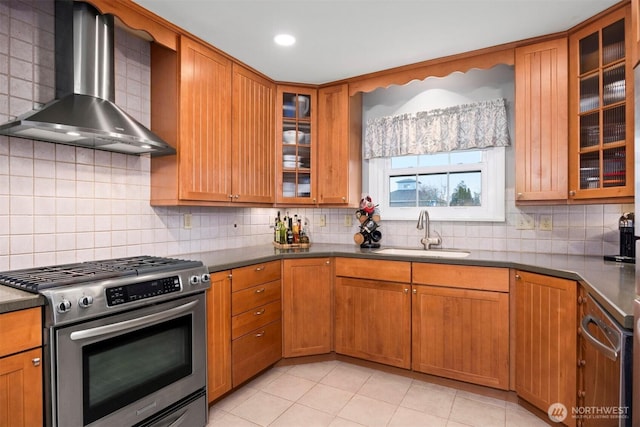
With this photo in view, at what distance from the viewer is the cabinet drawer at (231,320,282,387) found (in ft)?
7.73

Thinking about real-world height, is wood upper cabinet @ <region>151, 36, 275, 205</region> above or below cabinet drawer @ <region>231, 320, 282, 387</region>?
above

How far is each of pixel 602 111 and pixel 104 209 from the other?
306 centimetres

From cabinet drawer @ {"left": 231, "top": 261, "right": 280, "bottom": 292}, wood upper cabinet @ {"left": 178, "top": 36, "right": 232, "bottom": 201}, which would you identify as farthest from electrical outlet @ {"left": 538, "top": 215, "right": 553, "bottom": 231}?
wood upper cabinet @ {"left": 178, "top": 36, "right": 232, "bottom": 201}

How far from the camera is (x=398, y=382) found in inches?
102

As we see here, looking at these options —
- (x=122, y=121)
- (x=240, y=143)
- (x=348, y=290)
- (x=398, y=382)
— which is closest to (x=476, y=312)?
(x=398, y=382)

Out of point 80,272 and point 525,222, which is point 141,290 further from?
point 525,222

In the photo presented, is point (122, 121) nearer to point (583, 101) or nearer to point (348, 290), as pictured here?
point (348, 290)

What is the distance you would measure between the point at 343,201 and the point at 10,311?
2.36m

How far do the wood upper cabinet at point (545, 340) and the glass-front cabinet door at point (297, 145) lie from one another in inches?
72.5

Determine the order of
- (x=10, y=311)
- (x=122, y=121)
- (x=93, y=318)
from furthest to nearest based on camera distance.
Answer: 1. (x=122, y=121)
2. (x=93, y=318)
3. (x=10, y=311)

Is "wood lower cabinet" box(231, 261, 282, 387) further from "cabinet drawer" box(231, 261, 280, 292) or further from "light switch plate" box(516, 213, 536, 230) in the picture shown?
"light switch plate" box(516, 213, 536, 230)

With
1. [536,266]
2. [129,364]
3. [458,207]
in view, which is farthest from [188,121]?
[536,266]

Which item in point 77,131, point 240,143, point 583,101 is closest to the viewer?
point 77,131

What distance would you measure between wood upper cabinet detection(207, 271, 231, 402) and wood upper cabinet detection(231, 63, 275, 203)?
2.57ft
